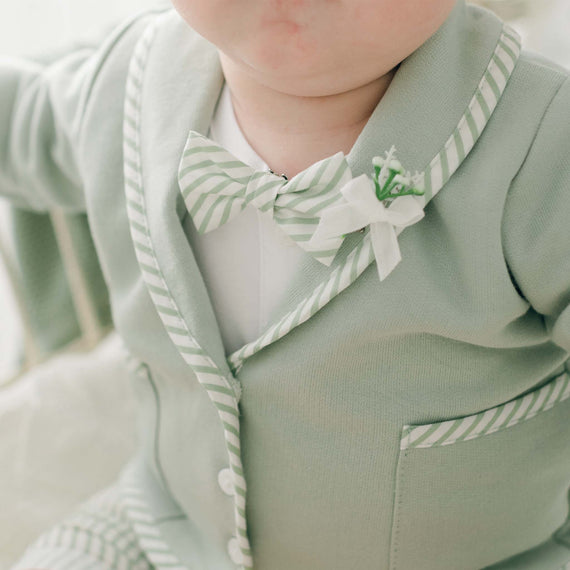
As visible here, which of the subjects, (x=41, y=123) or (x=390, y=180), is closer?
(x=390, y=180)

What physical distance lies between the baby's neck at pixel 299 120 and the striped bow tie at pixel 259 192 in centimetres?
3

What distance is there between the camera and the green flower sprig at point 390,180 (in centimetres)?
53

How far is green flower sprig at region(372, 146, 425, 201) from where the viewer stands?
0.53 meters

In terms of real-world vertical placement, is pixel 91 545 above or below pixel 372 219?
below

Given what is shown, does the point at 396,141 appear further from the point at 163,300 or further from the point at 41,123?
the point at 41,123

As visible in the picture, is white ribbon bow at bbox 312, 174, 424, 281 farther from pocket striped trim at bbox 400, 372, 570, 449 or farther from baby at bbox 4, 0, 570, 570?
pocket striped trim at bbox 400, 372, 570, 449

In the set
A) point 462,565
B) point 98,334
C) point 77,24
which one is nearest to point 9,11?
point 77,24

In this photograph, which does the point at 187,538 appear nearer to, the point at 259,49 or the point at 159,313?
the point at 159,313

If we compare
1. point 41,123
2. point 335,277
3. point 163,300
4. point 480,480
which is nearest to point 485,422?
point 480,480

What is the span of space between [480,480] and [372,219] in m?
0.26

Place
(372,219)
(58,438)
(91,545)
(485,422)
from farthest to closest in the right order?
(58,438)
(91,545)
(485,422)
(372,219)

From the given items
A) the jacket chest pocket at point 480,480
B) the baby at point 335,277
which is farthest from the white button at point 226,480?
the jacket chest pocket at point 480,480

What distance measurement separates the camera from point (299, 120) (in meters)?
0.59

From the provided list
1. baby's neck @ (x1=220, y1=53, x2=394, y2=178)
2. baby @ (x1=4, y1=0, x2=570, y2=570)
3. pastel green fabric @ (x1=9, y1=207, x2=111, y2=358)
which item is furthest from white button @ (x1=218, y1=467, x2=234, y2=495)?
pastel green fabric @ (x1=9, y1=207, x2=111, y2=358)
